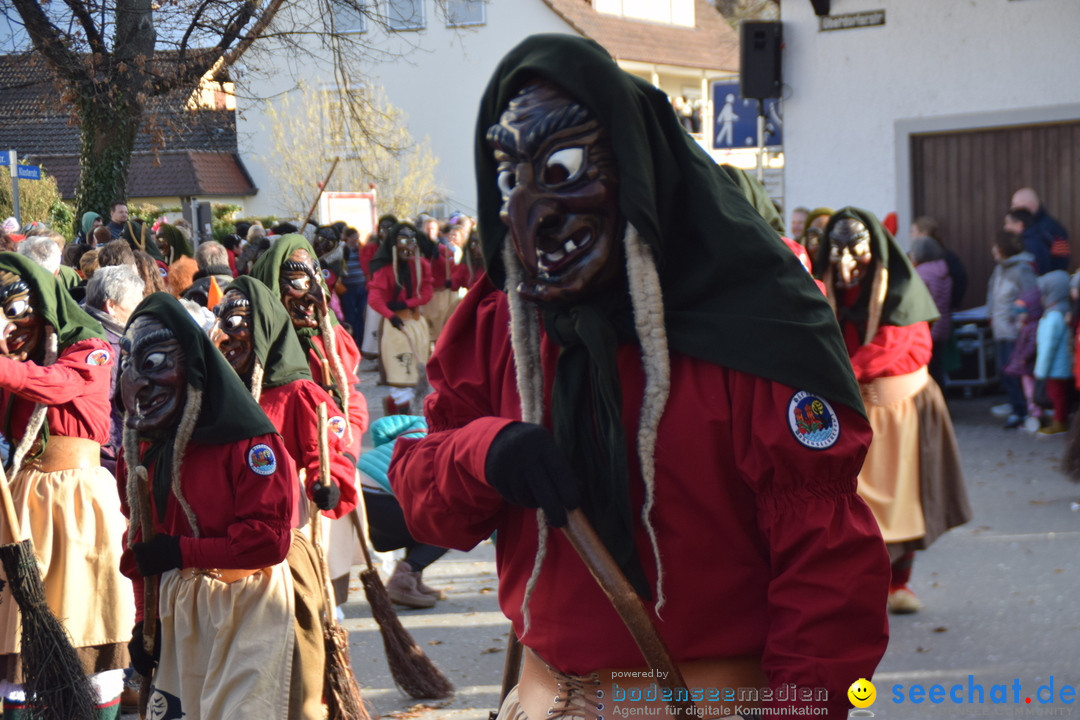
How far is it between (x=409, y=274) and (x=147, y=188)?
26.1 m

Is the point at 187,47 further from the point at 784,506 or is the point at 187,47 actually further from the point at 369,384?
the point at 784,506

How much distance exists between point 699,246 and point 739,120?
40.1 ft

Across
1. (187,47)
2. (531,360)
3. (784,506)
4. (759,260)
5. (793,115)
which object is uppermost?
(187,47)

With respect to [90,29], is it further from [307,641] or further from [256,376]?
[307,641]

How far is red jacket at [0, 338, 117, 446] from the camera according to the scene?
487cm

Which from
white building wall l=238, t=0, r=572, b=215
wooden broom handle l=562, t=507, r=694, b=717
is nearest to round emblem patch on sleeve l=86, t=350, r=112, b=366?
wooden broom handle l=562, t=507, r=694, b=717

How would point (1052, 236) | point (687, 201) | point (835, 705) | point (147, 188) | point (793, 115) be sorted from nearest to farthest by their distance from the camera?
point (835, 705) < point (687, 201) < point (1052, 236) < point (793, 115) < point (147, 188)

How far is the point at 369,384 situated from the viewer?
16.4 meters

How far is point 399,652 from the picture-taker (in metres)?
5.33

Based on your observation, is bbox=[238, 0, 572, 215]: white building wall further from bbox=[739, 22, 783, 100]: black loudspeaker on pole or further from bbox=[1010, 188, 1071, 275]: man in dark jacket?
bbox=[1010, 188, 1071, 275]: man in dark jacket

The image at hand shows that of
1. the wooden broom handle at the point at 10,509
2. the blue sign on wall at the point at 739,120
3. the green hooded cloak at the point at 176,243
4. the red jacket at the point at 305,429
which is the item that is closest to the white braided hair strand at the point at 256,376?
the red jacket at the point at 305,429

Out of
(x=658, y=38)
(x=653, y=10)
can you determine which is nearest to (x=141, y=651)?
(x=658, y=38)

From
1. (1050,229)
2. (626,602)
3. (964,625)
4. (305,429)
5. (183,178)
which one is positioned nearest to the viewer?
(626,602)

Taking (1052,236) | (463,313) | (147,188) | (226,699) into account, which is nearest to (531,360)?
(463,313)
